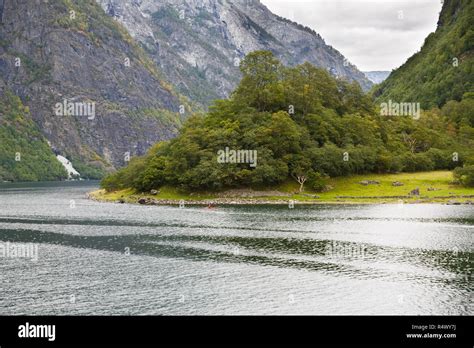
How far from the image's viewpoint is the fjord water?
51.4m

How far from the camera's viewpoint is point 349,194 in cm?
15212

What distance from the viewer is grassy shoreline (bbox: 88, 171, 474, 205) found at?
464ft

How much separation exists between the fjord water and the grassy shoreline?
24483 mm

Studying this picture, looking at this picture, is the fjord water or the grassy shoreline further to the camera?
the grassy shoreline

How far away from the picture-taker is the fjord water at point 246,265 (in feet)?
169

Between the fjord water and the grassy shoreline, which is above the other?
the grassy shoreline

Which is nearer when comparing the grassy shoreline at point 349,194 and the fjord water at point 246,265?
the fjord water at point 246,265

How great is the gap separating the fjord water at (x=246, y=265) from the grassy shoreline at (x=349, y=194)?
2448cm

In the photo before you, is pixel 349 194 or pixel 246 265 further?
pixel 349 194

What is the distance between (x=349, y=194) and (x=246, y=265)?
8905 cm
